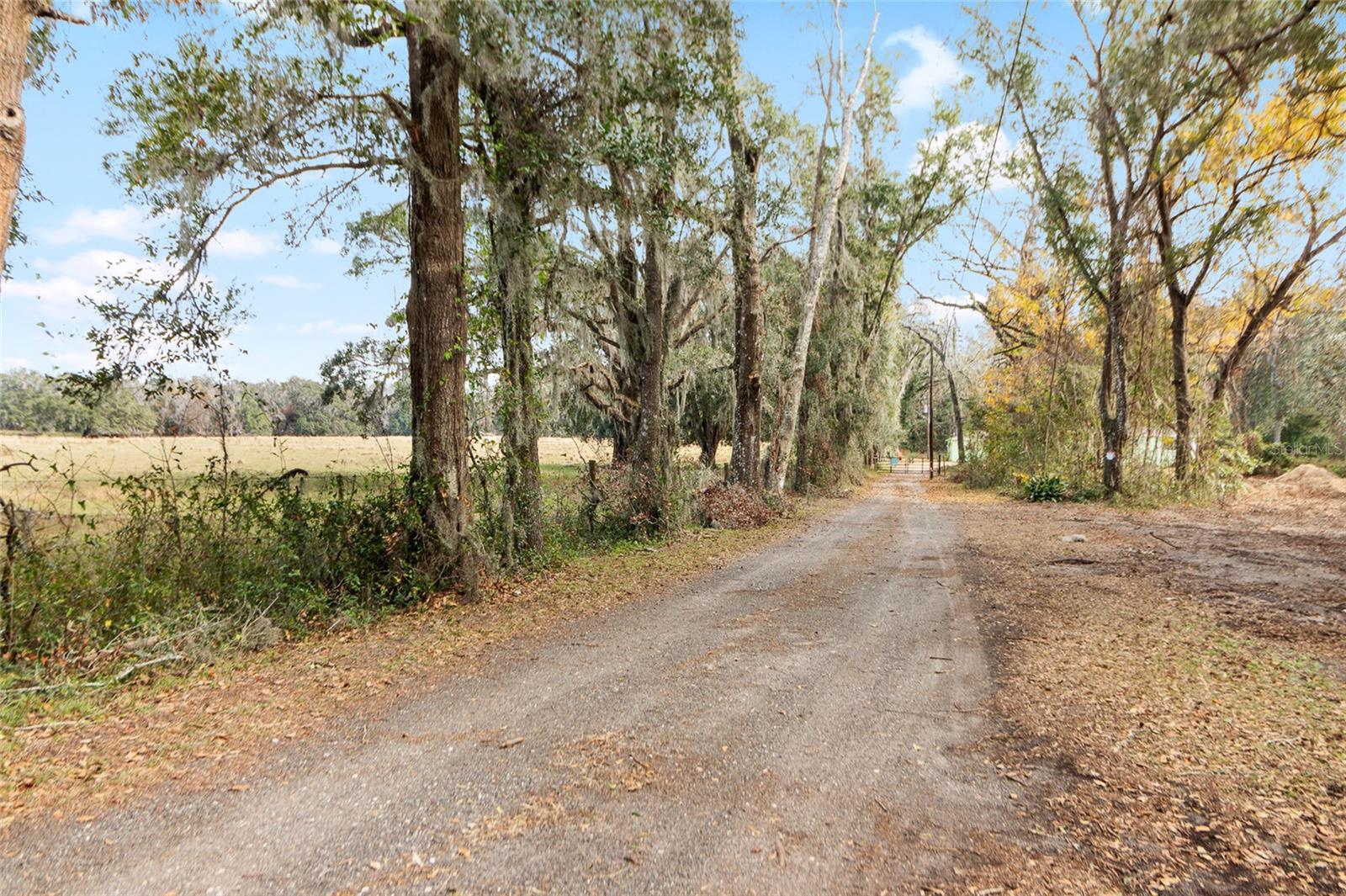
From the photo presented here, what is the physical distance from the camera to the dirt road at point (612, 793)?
2.59m

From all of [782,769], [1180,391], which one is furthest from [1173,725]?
[1180,391]

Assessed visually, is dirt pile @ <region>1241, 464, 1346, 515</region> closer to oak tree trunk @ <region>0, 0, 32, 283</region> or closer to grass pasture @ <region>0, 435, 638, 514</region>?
grass pasture @ <region>0, 435, 638, 514</region>

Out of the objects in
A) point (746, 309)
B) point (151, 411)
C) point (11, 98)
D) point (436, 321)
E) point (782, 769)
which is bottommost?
point (782, 769)

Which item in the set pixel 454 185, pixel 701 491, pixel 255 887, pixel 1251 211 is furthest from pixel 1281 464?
pixel 255 887

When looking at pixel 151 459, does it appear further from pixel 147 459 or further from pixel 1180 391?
pixel 1180 391

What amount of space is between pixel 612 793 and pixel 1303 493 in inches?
984

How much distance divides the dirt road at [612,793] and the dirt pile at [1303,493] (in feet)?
55.3

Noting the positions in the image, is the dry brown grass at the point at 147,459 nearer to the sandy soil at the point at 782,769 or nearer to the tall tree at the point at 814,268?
the sandy soil at the point at 782,769

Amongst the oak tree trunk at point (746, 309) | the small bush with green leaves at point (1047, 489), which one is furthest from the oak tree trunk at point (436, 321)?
the small bush with green leaves at point (1047, 489)

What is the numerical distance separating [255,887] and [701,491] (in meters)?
11.8

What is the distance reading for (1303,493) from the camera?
20266 millimetres

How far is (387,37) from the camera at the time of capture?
6.49m

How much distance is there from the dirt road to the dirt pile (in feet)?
55.3

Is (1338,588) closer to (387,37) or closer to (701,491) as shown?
(701,491)
